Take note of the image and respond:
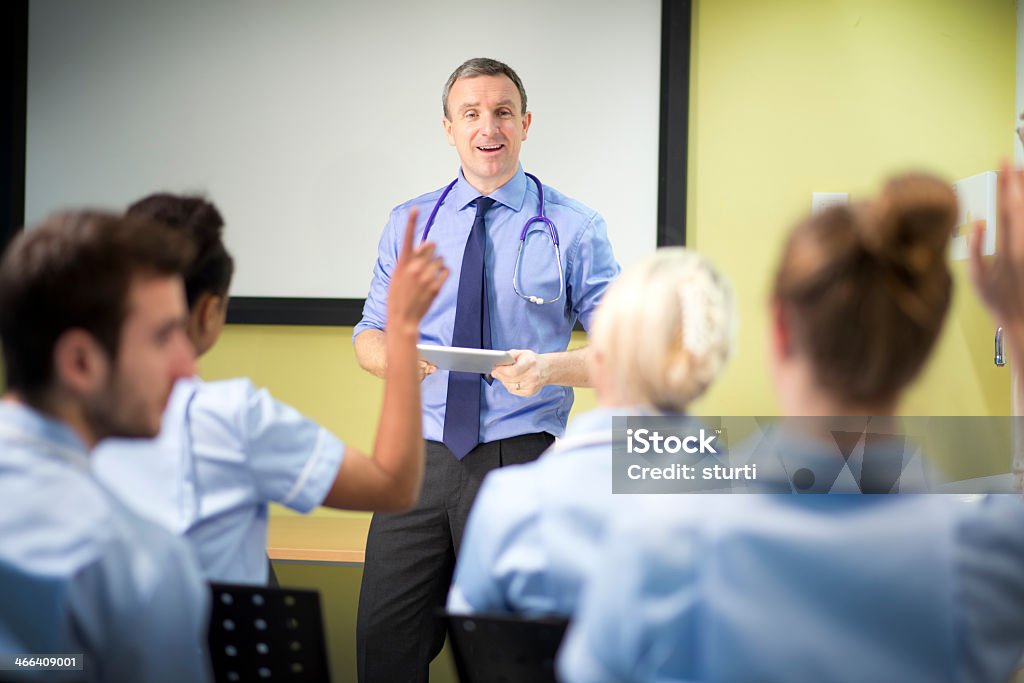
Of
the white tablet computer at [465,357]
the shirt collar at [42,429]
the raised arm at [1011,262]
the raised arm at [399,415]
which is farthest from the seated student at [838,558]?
the white tablet computer at [465,357]

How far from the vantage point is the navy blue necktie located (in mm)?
2311

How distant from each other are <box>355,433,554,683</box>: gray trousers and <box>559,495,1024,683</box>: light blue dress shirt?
1316 millimetres

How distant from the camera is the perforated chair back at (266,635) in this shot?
3.78 feet

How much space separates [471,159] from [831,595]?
1.75 m

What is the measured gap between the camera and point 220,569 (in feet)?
4.28

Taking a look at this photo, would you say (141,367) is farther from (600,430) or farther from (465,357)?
(465,357)

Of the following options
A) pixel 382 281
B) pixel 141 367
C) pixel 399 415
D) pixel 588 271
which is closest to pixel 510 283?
pixel 588 271

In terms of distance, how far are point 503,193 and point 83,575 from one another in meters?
1.72

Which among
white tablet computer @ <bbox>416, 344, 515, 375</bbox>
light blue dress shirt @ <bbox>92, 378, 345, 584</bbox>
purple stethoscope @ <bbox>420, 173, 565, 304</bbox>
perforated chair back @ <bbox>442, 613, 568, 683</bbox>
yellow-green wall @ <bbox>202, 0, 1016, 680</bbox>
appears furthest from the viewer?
yellow-green wall @ <bbox>202, 0, 1016, 680</bbox>

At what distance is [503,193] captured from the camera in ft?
8.20

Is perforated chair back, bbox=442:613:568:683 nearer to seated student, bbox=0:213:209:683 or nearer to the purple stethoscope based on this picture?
seated student, bbox=0:213:209:683

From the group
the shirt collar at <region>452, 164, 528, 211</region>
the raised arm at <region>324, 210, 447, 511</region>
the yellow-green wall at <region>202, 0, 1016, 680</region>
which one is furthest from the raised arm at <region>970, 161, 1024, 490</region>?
the yellow-green wall at <region>202, 0, 1016, 680</region>

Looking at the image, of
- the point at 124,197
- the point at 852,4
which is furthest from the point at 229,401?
the point at 852,4

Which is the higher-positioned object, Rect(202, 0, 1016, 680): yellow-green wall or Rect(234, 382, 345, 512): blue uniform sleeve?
Rect(202, 0, 1016, 680): yellow-green wall
